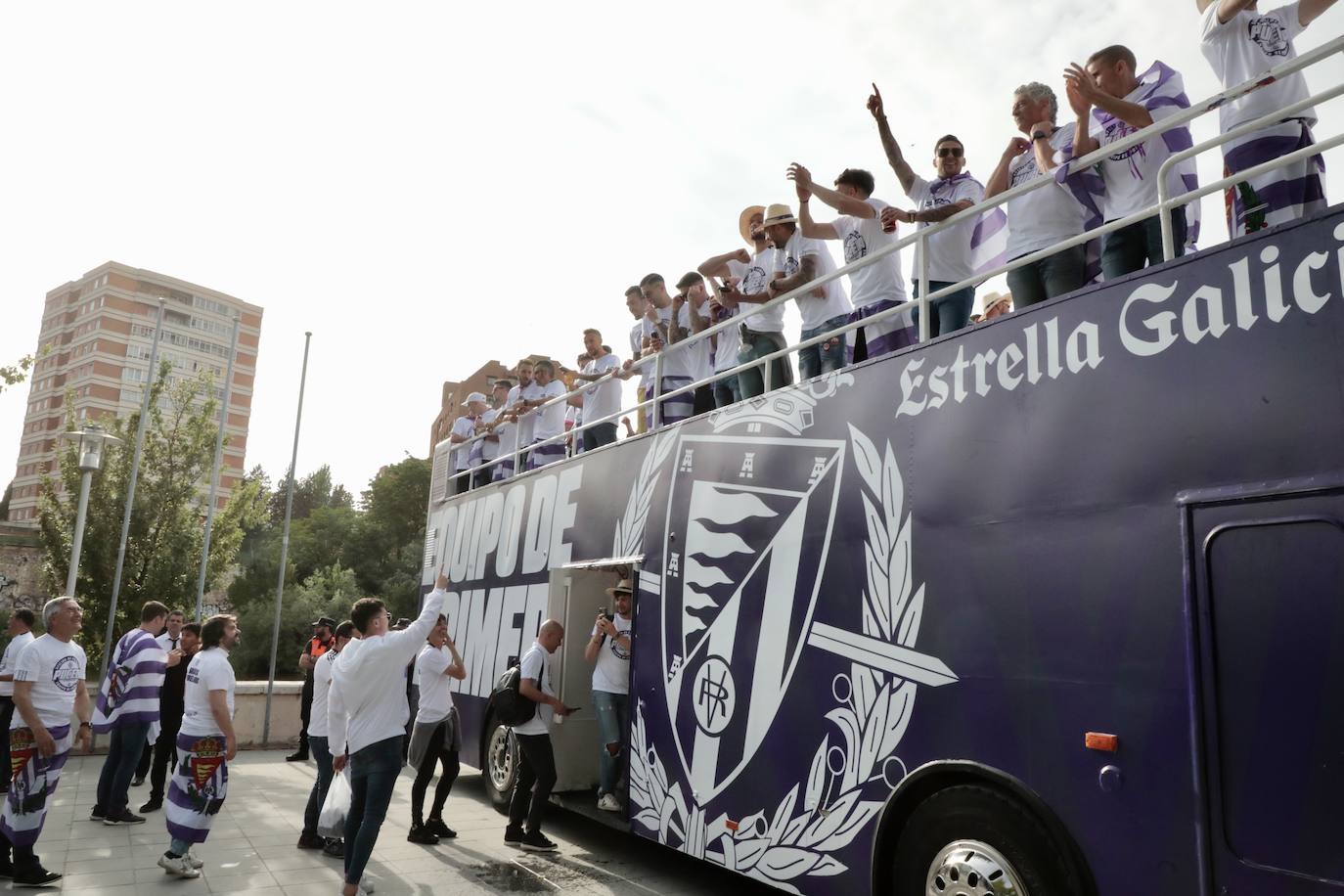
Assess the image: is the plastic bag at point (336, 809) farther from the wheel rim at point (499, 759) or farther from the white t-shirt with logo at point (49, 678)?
the wheel rim at point (499, 759)

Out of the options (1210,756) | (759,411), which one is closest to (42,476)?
(759,411)

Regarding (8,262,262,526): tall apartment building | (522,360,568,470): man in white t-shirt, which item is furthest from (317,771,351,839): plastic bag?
(8,262,262,526): tall apartment building

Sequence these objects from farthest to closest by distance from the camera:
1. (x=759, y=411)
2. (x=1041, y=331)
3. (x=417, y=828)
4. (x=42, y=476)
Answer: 1. (x=42, y=476)
2. (x=417, y=828)
3. (x=759, y=411)
4. (x=1041, y=331)

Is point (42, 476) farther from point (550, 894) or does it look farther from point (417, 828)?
point (550, 894)

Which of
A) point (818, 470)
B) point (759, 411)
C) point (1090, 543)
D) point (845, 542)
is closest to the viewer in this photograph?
point (1090, 543)

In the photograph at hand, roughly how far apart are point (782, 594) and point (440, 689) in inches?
154

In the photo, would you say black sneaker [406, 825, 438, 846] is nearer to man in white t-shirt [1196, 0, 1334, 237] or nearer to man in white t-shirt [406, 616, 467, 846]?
man in white t-shirt [406, 616, 467, 846]

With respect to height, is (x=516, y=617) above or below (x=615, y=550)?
below

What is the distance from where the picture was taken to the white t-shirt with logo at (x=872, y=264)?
606cm

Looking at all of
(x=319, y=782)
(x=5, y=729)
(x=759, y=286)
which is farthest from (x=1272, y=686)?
(x=5, y=729)

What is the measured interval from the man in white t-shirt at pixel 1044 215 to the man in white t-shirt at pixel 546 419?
598 cm

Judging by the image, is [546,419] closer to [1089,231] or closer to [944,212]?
[944,212]

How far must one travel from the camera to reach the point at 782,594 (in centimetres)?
562

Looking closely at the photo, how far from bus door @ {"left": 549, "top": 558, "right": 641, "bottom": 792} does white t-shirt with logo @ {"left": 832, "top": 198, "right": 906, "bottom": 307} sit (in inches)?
156
